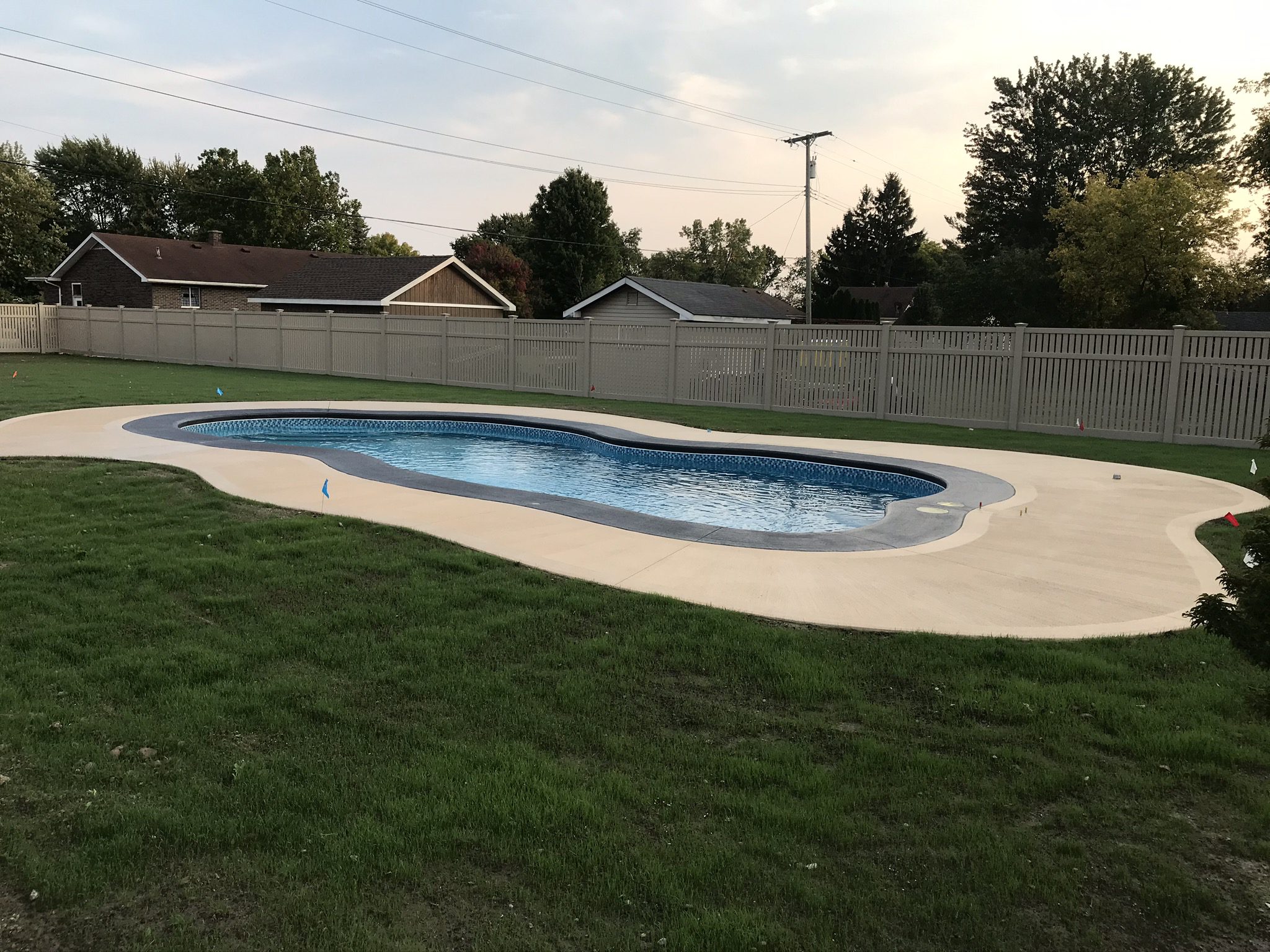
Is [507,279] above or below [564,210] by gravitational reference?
below

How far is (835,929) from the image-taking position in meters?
2.63

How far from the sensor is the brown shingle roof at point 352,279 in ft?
117

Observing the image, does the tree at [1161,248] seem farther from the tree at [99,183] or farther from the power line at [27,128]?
the tree at [99,183]

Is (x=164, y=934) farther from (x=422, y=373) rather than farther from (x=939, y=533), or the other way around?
(x=422, y=373)

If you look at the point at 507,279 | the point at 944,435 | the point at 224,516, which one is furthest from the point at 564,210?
the point at 224,516

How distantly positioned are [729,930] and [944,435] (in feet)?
44.8

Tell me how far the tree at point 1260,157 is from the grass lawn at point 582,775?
2559cm

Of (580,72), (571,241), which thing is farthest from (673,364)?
(571,241)

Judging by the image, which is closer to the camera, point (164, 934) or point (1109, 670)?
point (164, 934)

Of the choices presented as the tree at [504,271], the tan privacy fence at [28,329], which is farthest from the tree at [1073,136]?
the tan privacy fence at [28,329]

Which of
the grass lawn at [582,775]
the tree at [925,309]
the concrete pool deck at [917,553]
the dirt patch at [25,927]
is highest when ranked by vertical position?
the tree at [925,309]

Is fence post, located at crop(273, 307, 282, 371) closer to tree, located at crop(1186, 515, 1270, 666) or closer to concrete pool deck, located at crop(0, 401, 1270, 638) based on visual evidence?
concrete pool deck, located at crop(0, 401, 1270, 638)

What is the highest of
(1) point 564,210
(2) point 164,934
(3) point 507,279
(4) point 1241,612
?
(1) point 564,210

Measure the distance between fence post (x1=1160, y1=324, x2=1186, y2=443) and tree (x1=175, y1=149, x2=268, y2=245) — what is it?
2276 inches
